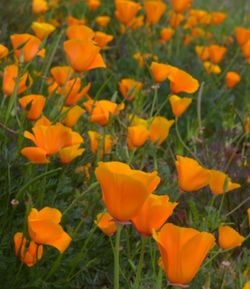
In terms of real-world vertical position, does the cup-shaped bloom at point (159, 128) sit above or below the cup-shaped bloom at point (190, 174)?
below

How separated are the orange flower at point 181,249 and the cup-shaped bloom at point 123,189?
66 mm

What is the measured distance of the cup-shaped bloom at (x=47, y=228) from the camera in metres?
1.38

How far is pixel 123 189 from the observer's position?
118 cm

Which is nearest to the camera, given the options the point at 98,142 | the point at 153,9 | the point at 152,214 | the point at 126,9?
the point at 152,214

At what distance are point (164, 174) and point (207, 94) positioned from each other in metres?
1.43

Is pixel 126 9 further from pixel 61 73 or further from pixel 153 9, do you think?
pixel 61 73

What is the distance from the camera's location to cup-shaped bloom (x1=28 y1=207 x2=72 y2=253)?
54.4 inches

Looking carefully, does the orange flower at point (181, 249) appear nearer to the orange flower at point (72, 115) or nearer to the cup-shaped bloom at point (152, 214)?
the cup-shaped bloom at point (152, 214)

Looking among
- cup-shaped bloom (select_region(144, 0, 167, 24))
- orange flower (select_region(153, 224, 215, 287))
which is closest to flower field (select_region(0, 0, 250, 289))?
orange flower (select_region(153, 224, 215, 287))

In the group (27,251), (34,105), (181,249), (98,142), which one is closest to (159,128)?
(98,142)

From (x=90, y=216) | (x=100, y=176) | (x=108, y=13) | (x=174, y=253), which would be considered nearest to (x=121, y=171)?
(x=100, y=176)

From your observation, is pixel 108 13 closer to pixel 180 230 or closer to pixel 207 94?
pixel 207 94

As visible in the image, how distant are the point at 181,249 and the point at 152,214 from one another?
14 cm

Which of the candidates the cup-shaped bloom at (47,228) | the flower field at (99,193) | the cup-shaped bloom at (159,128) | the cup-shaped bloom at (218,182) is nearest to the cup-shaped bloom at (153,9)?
the flower field at (99,193)
